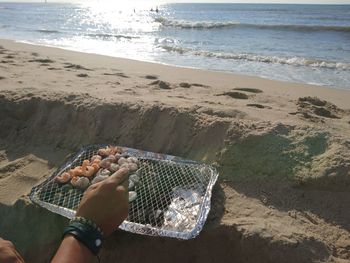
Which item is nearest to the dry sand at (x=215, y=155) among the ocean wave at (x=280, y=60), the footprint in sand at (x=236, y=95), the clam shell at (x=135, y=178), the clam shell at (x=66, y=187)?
the footprint in sand at (x=236, y=95)

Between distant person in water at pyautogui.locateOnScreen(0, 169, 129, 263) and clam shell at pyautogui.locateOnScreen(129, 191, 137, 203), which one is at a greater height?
distant person in water at pyautogui.locateOnScreen(0, 169, 129, 263)

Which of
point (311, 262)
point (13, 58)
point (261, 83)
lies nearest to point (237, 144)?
point (311, 262)

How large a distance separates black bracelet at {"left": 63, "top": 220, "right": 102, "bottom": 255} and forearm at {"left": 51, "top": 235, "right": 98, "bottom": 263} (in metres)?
0.01

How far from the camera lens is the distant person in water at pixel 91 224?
1352 millimetres

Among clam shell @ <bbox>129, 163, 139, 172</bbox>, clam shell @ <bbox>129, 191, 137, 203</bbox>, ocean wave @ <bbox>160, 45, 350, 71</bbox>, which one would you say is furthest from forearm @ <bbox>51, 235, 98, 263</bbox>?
ocean wave @ <bbox>160, 45, 350, 71</bbox>

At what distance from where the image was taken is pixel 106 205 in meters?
1.54

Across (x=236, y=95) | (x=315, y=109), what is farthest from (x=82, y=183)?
(x=315, y=109)

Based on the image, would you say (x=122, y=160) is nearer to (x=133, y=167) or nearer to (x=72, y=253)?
(x=133, y=167)

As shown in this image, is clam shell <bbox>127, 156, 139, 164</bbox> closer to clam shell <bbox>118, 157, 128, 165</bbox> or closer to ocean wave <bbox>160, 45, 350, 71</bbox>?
clam shell <bbox>118, 157, 128, 165</bbox>

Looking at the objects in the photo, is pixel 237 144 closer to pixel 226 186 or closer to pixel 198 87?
pixel 226 186

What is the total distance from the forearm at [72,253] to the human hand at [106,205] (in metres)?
0.12

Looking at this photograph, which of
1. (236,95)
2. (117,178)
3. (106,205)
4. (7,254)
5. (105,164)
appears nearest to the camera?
(7,254)

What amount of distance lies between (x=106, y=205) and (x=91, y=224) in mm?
100

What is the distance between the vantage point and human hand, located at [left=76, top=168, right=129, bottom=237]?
1.53 metres
